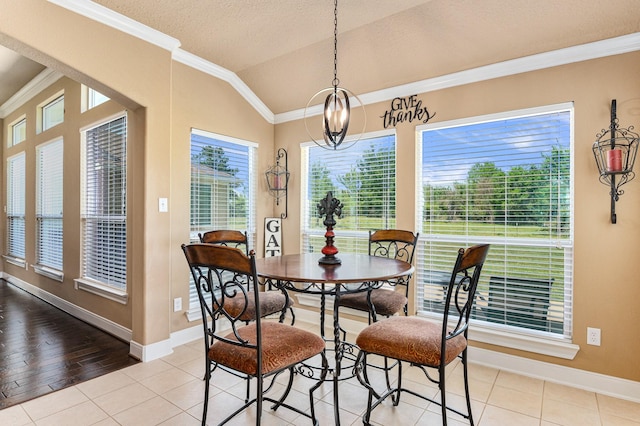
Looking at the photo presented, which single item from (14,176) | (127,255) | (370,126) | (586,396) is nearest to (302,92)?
(370,126)

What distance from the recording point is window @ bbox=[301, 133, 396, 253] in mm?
3414

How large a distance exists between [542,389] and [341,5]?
3114 mm

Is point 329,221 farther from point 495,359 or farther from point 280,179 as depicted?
point 280,179

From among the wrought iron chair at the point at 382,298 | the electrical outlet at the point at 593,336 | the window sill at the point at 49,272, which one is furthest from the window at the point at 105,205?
the electrical outlet at the point at 593,336

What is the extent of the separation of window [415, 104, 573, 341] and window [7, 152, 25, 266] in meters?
6.06

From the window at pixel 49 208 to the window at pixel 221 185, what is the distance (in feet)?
7.37

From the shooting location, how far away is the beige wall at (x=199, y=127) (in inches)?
90.9

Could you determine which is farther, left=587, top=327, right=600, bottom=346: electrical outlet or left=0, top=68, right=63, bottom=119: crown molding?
left=0, top=68, right=63, bottom=119: crown molding

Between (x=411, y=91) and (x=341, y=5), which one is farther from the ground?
(x=341, y=5)

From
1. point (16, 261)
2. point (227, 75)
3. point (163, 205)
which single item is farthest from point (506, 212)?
point (16, 261)

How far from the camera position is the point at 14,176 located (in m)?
5.77

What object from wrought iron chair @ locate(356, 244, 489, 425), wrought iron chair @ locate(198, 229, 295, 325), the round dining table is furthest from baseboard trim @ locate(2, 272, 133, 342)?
wrought iron chair @ locate(356, 244, 489, 425)

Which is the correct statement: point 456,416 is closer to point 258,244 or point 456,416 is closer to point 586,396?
point 586,396

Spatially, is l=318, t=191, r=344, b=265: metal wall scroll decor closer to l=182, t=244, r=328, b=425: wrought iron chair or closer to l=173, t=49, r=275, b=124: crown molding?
l=182, t=244, r=328, b=425: wrought iron chair
